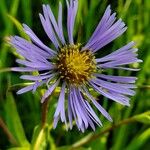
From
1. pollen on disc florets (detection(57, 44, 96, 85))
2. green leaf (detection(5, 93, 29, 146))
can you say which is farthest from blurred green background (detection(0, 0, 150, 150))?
pollen on disc florets (detection(57, 44, 96, 85))

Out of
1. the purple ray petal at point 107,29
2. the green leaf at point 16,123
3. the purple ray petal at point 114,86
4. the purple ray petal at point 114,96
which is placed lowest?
the green leaf at point 16,123

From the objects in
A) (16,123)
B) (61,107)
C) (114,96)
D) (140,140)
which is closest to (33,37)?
(61,107)

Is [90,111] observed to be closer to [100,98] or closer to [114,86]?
[114,86]

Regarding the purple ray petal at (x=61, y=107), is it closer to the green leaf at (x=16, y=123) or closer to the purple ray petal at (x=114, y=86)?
the purple ray petal at (x=114, y=86)

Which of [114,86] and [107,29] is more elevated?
[107,29]

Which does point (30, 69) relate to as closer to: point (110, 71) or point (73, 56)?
point (73, 56)

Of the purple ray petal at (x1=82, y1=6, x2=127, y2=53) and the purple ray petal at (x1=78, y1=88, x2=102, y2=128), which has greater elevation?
the purple ray petal at (x1=82, y1=6, x2=127, y2=53)

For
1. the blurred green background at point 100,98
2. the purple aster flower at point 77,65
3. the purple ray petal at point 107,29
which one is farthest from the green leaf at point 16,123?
the purple ray petal at point 107,29

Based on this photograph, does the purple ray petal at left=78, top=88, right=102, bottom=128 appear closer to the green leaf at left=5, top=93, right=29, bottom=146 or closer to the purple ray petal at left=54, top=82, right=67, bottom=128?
the purple ray petal at left=54, top=82, right=67, bottom=128
